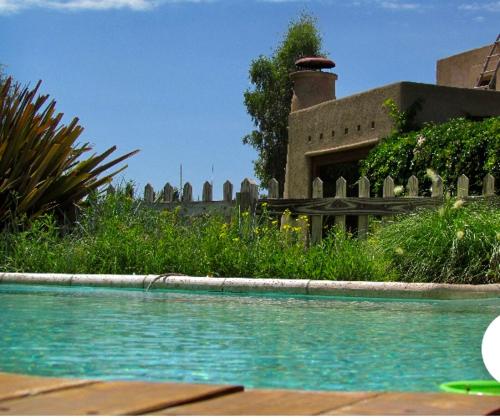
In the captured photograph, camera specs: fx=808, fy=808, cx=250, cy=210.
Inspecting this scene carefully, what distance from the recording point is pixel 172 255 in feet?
29.0

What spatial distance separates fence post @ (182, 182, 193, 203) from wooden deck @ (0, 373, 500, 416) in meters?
9.63

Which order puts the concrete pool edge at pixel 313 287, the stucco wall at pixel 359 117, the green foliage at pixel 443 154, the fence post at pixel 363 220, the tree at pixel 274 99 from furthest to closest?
the tree at pixel 274 99
the stucco wall at pixel 359 117
the green foliage at pixel 443 154
the fence post at pixel 363 220
the concrete pool edge at pixel 313 287

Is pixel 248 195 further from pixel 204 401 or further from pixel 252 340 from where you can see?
pixel 204 401

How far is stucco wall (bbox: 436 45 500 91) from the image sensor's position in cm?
2064

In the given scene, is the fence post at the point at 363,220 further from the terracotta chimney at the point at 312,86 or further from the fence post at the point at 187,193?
the terracotta chimney at the point at 312,86

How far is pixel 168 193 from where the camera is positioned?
12.1m

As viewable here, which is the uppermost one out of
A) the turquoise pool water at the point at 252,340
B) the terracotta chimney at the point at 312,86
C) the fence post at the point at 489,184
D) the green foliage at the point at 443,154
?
the terracotta chimney at the point at 312,86

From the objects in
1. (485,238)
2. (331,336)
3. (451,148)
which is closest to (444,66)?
(451,148)

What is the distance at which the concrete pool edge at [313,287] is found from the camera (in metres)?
6.95

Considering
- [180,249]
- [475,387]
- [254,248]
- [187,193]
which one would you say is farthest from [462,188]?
[475,387]

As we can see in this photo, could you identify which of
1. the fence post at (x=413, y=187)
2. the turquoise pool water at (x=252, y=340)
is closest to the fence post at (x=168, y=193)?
the fence post at (x=413, y=187)

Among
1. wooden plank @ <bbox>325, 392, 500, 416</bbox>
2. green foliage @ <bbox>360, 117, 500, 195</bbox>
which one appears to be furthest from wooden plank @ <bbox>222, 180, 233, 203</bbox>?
wooden plank @ <bbox>325, 392, 500, 416</bbox>

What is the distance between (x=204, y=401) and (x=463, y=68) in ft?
68.2

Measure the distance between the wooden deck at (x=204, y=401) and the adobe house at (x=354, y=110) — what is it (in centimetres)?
1392
